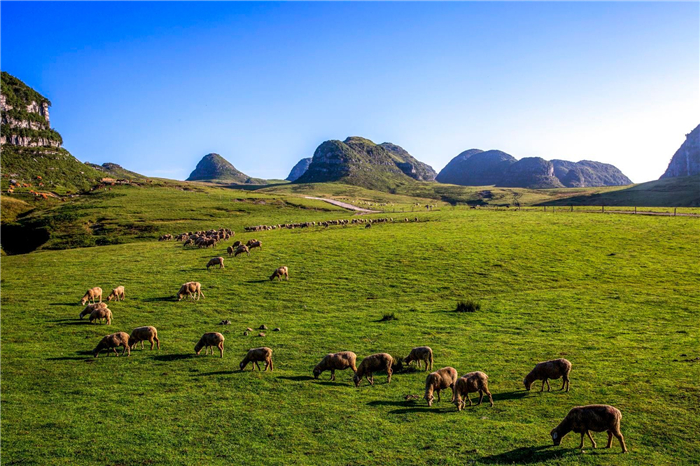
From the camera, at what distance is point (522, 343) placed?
23578mm

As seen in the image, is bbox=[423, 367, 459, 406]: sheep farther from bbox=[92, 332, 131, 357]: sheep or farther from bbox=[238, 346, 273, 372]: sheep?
bbox=[92, 332, 131, 357]: sheep

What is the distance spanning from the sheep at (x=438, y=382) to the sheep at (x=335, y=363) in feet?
13.2

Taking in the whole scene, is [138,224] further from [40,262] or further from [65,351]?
[65,351]

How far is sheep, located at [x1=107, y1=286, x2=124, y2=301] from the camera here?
34.3m

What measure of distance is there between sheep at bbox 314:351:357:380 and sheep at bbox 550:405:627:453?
9.14 m

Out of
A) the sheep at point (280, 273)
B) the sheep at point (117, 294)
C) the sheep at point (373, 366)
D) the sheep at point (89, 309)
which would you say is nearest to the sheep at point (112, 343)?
the sheep at point (89, 309)

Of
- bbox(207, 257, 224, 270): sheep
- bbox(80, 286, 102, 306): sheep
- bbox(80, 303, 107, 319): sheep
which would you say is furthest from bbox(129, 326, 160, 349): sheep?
bbox(207, 257, 224, 270): sheep

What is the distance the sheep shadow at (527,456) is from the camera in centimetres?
1196

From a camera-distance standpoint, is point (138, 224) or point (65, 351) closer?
point (65, 351)

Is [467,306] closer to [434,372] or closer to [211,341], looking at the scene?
[434,372]

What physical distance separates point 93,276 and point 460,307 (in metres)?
38.4

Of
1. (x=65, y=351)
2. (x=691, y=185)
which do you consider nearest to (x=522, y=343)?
(x=65, y=351)

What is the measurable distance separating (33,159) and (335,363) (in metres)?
196

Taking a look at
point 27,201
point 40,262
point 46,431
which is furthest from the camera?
point 27,201
